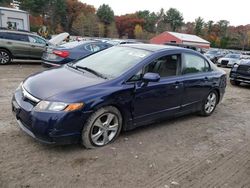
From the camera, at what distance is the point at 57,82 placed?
4.04m

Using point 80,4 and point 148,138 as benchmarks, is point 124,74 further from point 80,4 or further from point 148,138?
point 80,4

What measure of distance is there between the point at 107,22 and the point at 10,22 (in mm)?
70062

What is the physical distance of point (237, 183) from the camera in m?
3.54

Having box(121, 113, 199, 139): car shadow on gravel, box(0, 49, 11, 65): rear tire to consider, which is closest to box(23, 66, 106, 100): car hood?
box(121, 113, 199, 139): car shadow on gravel

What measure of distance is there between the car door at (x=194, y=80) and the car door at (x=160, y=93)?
0.67 ft

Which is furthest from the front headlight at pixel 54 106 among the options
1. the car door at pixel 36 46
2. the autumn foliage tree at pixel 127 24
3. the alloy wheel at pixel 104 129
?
the autumn foliage tree at pixel 127 24

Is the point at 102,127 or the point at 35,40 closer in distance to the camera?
the point at 102,127

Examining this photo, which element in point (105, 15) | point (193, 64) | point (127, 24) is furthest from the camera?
point (127, 24)

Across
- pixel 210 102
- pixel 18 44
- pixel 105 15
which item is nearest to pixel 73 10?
pixel 105 15

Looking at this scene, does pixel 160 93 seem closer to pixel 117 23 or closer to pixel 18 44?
pixel 18 44

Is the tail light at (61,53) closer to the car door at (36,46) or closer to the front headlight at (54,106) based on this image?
the car door at (36,46)

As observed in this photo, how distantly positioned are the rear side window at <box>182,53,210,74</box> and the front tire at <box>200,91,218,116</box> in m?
0.62

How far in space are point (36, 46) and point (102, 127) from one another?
9.66 metres

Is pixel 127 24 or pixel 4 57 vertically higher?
pixel 127 24
